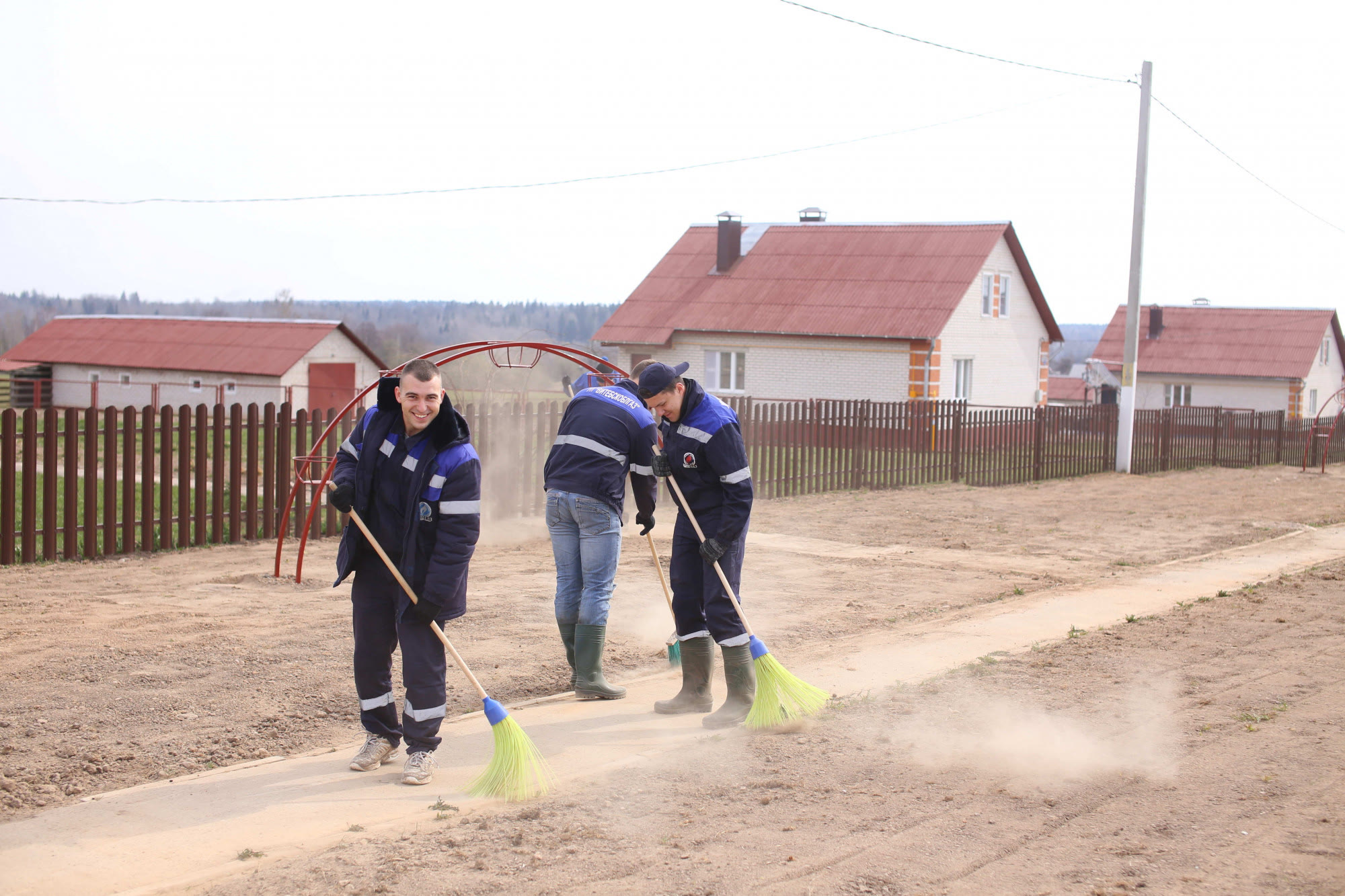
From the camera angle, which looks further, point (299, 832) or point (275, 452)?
point (275, 452)

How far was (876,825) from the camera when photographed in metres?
4.48

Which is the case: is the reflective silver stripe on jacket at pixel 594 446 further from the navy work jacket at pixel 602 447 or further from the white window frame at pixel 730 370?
the white window frame at pixel 730 370

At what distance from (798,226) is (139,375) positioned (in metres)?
21.7

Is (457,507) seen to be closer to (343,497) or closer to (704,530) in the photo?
(343,497)

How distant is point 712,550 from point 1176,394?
151 ft

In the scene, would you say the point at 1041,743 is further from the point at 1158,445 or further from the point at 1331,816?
the point at 1158,445

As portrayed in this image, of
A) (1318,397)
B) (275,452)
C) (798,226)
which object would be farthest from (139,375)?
(1318,397)

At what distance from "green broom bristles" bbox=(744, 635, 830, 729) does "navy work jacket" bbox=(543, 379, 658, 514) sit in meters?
1.14

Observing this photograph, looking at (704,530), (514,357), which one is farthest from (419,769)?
(514,357)

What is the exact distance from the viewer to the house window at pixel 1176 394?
46625mm

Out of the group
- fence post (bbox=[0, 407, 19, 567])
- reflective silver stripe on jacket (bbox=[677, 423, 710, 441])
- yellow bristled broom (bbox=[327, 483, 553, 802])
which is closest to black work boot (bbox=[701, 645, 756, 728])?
reflective silver stripe on jacket (bbox=[677, 423, 710, 441])

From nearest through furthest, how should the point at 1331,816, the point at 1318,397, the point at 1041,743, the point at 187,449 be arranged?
the point at 1331,816, the point at 1041,743, the point at 187,449, the point at 1318,397

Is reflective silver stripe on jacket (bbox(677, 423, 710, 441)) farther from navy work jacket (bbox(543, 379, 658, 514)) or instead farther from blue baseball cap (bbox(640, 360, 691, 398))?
navy work jacket (bbox(543, 379, 658, 514))

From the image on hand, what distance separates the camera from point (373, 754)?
5094 mm
